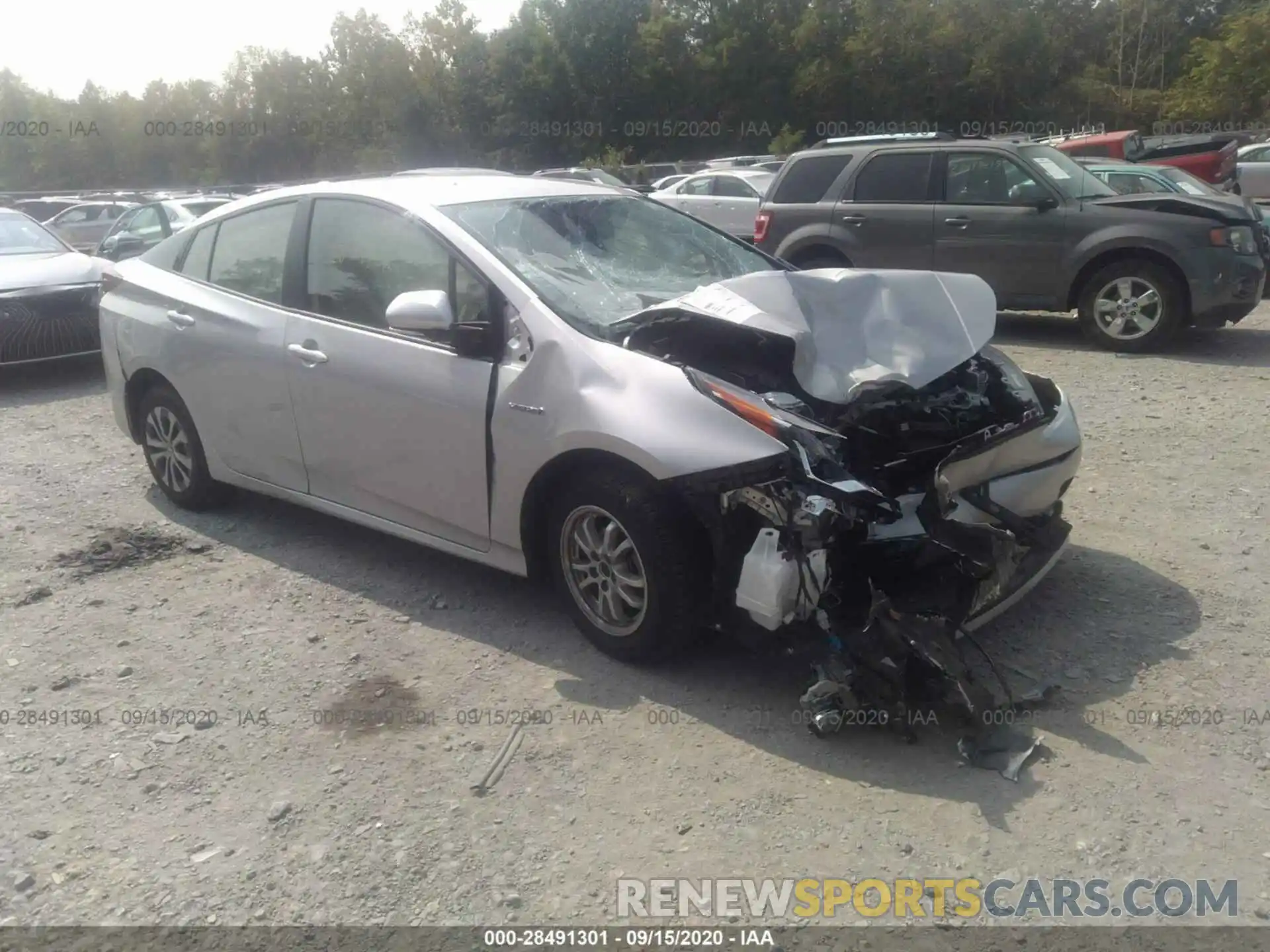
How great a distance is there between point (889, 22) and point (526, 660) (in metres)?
40.3

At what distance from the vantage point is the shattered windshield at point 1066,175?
32.2ft

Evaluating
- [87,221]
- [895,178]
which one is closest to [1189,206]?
[895,178]

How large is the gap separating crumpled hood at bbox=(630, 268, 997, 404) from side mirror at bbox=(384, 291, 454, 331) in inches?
31.2

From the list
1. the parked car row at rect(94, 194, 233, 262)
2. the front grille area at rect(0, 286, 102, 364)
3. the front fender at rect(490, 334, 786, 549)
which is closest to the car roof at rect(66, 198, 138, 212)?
the parked car row at rect(94, 194, 233, 262)

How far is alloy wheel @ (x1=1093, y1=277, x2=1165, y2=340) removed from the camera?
9305 mm

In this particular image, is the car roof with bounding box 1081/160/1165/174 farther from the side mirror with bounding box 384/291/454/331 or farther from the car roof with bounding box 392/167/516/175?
the side mirror with bounding box 384/291/454/331

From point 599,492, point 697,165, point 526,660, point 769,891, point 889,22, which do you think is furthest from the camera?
point 889,22

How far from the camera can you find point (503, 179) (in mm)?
5219

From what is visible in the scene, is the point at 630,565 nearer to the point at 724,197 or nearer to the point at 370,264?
the point at 370,264

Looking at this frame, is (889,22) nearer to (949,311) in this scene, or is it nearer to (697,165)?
(697,165)

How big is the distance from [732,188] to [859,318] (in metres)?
15.3

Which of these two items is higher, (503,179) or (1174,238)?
(503,179)

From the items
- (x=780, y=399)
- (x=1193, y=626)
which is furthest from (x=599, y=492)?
(x=1193, y=626)

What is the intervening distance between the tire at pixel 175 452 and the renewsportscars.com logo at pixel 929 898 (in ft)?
12.4
